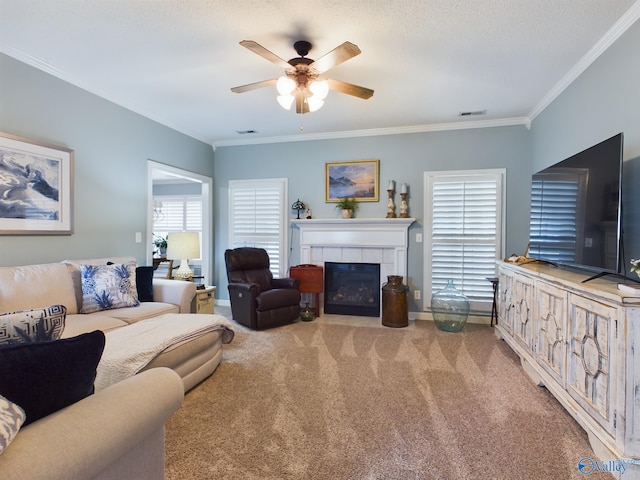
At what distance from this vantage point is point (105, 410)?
1011 mm

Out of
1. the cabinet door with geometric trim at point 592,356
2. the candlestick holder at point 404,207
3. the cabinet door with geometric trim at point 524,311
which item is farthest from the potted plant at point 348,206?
the cabinet door with geometric trim at point 592,356

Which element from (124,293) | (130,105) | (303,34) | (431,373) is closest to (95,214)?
(124,293)

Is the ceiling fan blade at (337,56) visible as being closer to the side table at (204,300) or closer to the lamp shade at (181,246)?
the lamp shade at (181,246)

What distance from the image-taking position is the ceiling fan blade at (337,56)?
2.20 metres

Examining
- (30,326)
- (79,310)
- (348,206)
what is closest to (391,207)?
(348,206)

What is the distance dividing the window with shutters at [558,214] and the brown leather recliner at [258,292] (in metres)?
2.78

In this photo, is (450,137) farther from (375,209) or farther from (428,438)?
(428,438)

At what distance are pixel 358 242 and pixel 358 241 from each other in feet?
0.05

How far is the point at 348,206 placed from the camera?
4867mm

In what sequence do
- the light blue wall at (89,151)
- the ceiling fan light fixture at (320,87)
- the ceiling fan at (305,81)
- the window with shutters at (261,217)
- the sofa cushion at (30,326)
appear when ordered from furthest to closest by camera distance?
the window with shutters at (261,217) → the light blue wall at (89,151) → the ceiling fan light fixture at (320,87) → the ceiling fan at (305,81) → the sofa cushion at (30,326)

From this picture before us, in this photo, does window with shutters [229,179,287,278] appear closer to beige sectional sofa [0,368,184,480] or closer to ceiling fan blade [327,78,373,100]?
ceiling fan blade [327,78,373,100]

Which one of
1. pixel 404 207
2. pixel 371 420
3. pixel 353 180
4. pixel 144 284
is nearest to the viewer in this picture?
pixel 371 420

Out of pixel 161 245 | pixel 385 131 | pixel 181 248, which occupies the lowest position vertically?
pixel 161 245

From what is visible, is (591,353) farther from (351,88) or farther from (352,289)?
(352,289)
